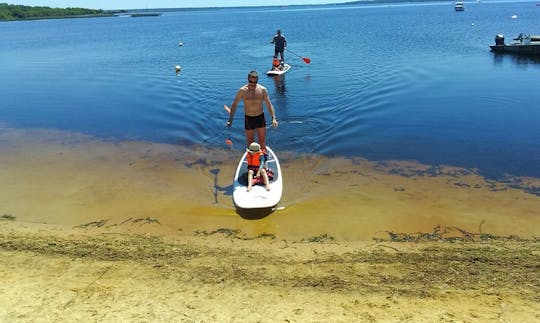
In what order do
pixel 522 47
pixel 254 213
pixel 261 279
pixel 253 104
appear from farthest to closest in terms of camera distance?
pixel 522 47
pixel 253 104
pixel 254 213
pixel 261 279

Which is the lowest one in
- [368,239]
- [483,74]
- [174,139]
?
[368,239]

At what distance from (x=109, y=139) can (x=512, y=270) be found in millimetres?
11701

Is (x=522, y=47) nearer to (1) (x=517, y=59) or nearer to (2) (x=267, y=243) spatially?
(1) (x=517, y=59)

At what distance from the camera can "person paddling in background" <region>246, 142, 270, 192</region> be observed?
28.5 ft

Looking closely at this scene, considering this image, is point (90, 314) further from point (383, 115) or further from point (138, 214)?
point (383, 115)

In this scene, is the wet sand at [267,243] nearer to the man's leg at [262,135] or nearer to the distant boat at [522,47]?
the man's leg at [262,135]

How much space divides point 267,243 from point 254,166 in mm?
2194

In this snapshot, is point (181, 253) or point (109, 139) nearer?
point (181, 253)

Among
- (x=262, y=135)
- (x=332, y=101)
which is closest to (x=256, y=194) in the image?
(x=262, y=135)

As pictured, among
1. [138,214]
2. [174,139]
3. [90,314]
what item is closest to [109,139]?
[174,139]

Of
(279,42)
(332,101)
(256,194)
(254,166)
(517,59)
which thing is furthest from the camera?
(517,59)

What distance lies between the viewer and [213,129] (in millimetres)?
13906

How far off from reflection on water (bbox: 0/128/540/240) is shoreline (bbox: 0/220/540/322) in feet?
2.21

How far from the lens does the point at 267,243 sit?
23.6ft
